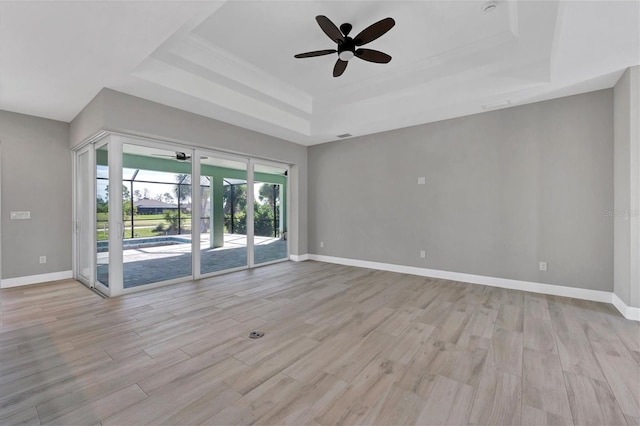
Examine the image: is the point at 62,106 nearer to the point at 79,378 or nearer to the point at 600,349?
the point at 79,378

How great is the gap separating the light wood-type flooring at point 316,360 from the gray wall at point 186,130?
2.42 m

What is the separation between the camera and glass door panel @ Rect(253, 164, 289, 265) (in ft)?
19.6

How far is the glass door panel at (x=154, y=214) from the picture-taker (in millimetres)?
4203

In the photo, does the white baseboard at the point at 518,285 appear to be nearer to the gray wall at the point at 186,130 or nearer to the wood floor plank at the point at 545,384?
the wood floor plank at the point at 545,384

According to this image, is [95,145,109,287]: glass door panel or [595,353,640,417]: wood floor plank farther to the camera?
Result: [95,145,109,287]: glass door panel

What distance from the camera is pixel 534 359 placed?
91.8 inches

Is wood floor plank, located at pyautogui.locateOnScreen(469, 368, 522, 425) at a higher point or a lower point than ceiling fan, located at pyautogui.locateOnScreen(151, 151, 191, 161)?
lower

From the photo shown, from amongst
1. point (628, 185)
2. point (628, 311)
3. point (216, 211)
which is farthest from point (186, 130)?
point (628, 311)

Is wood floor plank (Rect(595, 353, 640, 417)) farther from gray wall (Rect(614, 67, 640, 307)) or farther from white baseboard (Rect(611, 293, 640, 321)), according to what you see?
gray wall (Rect(614, 67, 640, 307))

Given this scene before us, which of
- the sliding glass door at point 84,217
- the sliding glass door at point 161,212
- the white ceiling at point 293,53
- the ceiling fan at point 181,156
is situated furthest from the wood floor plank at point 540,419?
the sliding glass door at point 84,217

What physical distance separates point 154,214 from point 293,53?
10.9ft

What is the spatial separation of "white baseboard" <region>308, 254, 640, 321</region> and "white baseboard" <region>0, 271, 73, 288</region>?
17.5 ft

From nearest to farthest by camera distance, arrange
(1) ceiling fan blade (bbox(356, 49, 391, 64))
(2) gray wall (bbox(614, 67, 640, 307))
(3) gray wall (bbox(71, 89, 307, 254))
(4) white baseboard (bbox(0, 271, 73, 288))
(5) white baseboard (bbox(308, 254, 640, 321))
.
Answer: (1) ceiling fan blade (bbox(356, 49, 391, 64)), (2) gray wall (bbox(614, 67, 640, 307)), (5) white baseboard (bbox(308, 254, 640, 321)), (3) gray wall (bbox(71, 89, 307, 254)), (4) white baseboard (bbox(0, 271, 73, 288))

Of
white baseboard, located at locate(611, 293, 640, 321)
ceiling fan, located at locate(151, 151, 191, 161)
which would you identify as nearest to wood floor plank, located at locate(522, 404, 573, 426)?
white baseboard, located at locate(611, 293, 640, 321)
